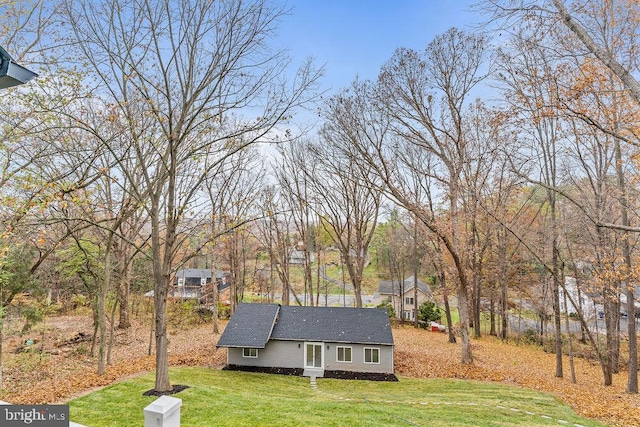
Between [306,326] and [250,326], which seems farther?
[306,326]

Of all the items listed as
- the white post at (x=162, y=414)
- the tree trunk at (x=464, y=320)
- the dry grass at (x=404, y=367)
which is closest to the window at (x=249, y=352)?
the dry grass at (x=404, y=367)

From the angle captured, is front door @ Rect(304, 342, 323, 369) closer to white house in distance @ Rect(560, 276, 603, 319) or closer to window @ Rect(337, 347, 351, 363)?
window @ Rect(337, 347, 351, 363)

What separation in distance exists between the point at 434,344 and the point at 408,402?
1162cm

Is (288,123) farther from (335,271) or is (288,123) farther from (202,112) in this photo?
(335,271)

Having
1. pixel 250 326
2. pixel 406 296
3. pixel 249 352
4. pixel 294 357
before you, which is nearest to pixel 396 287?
pixel 406 296

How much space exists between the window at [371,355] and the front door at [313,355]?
1917mm

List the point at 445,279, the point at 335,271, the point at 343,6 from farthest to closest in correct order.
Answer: the point at 335,271
the point at 445,279
the point at 343,6

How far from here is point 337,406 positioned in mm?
8594

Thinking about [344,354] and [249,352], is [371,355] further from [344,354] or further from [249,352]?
[249,352]

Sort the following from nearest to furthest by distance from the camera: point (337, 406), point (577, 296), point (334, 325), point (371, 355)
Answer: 1. point (337, 406)
2. point (371, 355)
3. point (334, 325)
4. point (577, 296)

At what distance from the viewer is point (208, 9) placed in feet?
26.5

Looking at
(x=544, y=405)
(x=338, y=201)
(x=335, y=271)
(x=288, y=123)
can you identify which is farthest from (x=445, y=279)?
(x=335, y=271)

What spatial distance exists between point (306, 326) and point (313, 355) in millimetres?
1283

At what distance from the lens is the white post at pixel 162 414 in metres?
2.51
